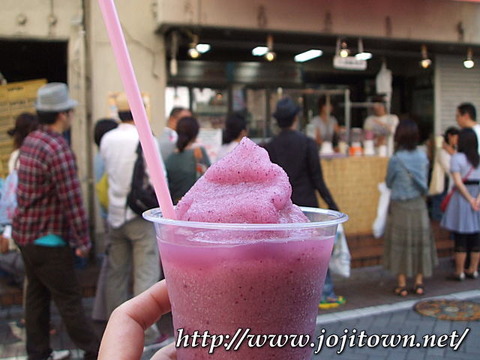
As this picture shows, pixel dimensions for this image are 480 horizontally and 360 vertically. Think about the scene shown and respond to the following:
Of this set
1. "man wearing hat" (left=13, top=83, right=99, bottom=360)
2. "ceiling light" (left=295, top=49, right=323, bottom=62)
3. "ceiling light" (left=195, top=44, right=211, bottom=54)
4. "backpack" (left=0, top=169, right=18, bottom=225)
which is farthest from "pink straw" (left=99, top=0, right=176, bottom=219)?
"ceiling light" (left=295, top=49, right=323, bottom=62)

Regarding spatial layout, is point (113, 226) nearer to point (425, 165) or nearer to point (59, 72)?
point (425, 165)

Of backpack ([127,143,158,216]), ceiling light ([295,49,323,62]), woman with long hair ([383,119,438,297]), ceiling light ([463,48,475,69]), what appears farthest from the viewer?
ceiling light ([463,48,475,69])

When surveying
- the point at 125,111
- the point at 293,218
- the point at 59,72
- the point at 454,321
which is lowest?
the point at 454,321

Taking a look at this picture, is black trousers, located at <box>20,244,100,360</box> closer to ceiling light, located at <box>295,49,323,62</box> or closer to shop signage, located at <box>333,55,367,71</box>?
shop signage, located at <box>333,55,367,71</box>

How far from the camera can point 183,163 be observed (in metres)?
4.89

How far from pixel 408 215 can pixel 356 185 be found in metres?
2.00

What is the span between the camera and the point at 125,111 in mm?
4547

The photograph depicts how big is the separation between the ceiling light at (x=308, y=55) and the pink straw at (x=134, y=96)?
847 centimetres

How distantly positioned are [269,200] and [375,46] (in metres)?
8.43

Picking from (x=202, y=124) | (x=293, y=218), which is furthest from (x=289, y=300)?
(x=202, y=124)

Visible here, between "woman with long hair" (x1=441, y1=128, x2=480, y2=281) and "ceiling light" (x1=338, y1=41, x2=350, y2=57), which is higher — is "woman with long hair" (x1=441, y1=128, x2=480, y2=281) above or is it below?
below

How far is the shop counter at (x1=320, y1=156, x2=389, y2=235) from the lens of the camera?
7758 millimetres

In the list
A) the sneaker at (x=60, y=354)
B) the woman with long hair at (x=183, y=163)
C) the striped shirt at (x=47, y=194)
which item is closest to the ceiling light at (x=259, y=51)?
the woman with long hair at (x=183, y=163)

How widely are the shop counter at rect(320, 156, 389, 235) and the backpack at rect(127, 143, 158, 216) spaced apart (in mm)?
4001
